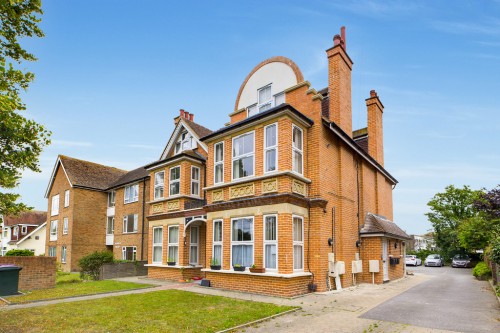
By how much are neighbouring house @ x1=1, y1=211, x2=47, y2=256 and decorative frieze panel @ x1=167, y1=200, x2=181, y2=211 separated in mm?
36108

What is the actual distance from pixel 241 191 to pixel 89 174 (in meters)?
24.0

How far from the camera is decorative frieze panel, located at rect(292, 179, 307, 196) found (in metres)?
13.6

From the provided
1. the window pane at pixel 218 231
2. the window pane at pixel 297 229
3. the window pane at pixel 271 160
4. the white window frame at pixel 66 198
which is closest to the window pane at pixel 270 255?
the window pane at pixel 297 229

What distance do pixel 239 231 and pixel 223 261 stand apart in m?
1.53

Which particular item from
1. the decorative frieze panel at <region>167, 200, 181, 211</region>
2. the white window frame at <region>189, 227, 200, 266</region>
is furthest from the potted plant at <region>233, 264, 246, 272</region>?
the decorative frieze panel at <region>167, 200, 181, 211</region>

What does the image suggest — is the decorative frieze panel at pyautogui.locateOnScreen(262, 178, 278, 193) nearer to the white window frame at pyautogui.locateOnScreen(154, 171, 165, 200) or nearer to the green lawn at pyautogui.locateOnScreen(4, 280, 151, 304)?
the green lawn at pyautogui.locateOnScreen(4, 280, 151, 304)

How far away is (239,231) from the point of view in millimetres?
A: 14695

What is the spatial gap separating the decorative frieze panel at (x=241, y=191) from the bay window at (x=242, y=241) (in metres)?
1.00

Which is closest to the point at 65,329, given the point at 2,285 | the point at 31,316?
the point at 31,316

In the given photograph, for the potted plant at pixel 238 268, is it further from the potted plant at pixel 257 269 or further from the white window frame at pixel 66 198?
the white window frame at pixel 66 198

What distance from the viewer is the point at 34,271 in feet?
51.3

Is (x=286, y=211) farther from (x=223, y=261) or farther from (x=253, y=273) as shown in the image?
(x=223, y=261)

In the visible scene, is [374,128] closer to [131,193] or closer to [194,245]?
[194,245]

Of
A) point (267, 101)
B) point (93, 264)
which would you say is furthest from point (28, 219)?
point (267, 101)
